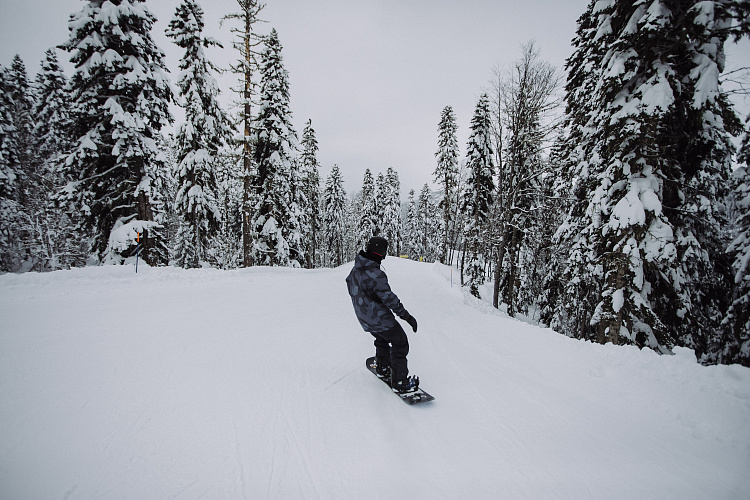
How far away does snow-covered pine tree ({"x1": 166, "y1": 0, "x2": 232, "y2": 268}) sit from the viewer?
51.5ft

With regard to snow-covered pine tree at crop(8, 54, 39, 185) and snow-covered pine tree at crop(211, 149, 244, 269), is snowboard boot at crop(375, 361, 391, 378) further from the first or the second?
snow-covered pine tree at crop(8, 54, 39, 185)

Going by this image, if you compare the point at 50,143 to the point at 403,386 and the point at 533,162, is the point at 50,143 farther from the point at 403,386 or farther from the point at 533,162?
the point at 533,162

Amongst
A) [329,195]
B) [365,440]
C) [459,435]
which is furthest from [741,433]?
[329,195]

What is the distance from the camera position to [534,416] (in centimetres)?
366

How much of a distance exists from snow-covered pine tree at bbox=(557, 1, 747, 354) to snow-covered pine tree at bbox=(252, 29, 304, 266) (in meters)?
16.8

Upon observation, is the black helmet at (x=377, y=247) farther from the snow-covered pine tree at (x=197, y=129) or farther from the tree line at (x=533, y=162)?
the snow-covered pine tree at (x=197, y=129)

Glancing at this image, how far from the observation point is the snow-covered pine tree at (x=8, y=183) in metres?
20.0

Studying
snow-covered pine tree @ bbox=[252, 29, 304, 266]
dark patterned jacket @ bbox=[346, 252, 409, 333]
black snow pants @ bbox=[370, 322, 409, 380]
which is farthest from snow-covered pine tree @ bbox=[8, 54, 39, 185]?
black snow pants @ bbox=[370, 322, 409, 380]

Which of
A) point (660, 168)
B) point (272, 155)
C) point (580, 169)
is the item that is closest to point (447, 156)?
point (272, 155)

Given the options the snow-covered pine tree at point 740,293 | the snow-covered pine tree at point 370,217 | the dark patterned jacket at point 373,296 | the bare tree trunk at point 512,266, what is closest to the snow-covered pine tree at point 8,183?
the dark patterned jacket at point 373,296

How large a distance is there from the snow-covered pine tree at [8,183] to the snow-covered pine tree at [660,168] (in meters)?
33.4

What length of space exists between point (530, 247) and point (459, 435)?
2115 cm

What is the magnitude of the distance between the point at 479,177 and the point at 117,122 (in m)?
23.6

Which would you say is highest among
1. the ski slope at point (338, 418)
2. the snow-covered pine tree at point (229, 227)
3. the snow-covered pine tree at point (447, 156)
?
the snow-covered pine tree at point (447, 156)
